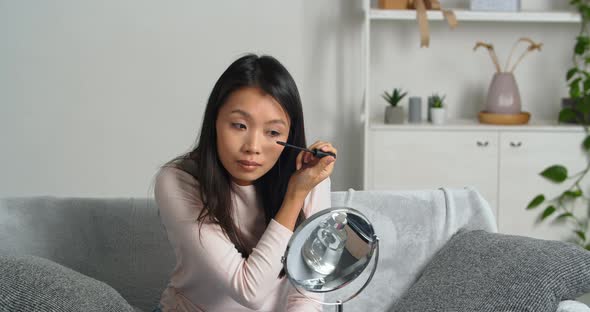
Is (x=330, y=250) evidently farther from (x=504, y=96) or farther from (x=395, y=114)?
(x=504, y=96)

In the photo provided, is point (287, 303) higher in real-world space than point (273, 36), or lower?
lower

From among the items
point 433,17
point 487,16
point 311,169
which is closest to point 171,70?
point 433,17

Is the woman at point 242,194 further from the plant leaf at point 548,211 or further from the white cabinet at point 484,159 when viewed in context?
the plant leaf at point 548,211

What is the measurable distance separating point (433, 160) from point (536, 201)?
1.79ft

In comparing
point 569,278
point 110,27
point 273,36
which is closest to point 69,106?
point 110,27

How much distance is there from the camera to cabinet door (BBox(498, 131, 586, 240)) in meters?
3.61

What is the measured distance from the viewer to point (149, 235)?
2.03 metres

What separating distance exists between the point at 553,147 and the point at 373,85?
3.22 ft

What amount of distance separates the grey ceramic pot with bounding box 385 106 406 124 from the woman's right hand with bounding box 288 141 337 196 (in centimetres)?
228

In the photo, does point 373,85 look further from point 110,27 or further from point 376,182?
point 110,27

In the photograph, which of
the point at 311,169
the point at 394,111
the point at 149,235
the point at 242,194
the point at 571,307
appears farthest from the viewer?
the point at 394,111

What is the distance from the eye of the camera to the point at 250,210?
5.50ft

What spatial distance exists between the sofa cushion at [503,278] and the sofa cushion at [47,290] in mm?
697

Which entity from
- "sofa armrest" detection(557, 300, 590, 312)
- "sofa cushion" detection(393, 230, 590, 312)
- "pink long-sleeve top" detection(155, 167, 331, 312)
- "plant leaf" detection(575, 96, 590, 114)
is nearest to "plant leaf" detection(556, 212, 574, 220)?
"plant leaf" detection(575, 96, 590, 114)
